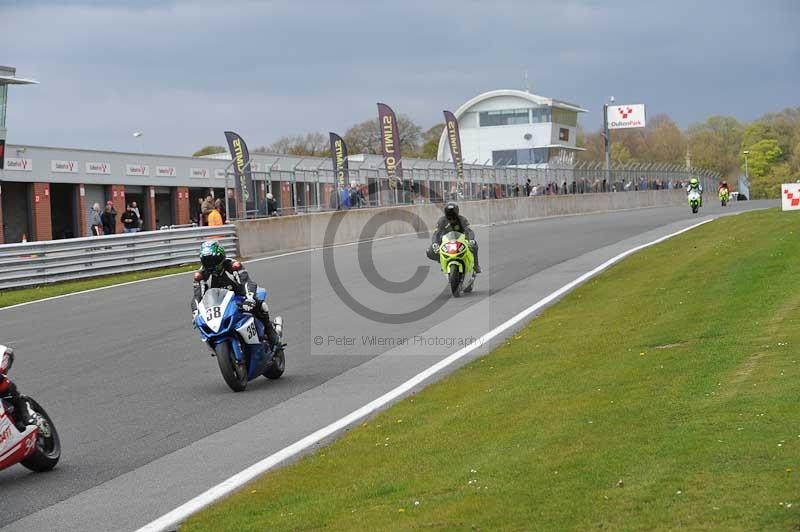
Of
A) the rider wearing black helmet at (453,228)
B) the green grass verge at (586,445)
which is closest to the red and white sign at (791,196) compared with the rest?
the rider wearing black helmet at (453,228)

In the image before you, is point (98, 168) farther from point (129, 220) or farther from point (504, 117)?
point (504, 117)

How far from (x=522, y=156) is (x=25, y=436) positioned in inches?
4415

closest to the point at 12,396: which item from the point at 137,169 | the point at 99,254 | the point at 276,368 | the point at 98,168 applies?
the point at 276,368

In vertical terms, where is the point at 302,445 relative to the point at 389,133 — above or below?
below

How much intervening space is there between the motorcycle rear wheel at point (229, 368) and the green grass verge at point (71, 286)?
11.7m

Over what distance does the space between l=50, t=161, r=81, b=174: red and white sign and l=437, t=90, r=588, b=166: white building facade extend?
2839 inches

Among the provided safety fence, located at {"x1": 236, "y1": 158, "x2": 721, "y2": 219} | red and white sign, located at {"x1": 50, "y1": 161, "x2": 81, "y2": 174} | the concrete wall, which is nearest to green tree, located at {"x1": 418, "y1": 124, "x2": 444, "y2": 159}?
safety fence, located at {"x1": 236, "y1": 158, "x2": 721, "y2": 219}

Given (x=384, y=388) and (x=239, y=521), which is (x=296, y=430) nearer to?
(x=384, y=388)

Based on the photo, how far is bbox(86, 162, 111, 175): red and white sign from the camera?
1895 inches

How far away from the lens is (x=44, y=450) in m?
8.43

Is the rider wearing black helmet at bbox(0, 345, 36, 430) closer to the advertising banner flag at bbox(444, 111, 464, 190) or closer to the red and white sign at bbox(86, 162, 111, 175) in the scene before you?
the red and white sign at bbox(86, 162, 111, 175)

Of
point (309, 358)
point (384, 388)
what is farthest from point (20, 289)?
point (384, 388)

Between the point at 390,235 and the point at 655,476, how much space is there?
3292 centimetres

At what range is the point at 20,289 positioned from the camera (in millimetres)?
24750
